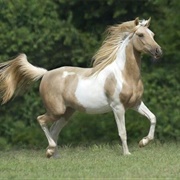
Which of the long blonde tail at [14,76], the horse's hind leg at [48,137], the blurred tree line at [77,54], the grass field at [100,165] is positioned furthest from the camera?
the blurred tree line at [77,54]

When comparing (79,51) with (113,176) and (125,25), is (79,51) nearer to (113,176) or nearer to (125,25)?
(125,25)

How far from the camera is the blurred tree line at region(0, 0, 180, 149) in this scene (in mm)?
13930

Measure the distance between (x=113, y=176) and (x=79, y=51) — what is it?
7.02 metres

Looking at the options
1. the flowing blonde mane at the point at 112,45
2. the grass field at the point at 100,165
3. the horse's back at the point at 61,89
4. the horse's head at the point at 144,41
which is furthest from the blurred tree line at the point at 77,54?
the horse's head at the point at 144,41

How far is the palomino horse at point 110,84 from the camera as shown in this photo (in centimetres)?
1038

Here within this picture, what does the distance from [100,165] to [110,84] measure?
5.15 feet

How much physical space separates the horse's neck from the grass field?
1.04m

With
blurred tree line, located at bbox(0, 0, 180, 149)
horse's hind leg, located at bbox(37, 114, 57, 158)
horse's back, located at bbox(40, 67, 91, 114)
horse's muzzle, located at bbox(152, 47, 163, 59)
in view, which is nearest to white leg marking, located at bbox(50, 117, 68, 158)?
horse's hind leg, located at bbox(37, 114, 57, 158)

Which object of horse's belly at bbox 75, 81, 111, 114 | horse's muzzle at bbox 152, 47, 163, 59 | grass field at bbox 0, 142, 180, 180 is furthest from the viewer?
horse's belly at bbox 75, 81, 111, 114

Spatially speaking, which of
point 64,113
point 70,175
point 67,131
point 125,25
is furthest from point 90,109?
point 67,131

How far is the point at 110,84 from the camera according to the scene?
34.1 ft

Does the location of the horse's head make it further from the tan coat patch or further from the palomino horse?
the tan coat patch

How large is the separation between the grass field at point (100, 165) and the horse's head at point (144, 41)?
1.37 meters

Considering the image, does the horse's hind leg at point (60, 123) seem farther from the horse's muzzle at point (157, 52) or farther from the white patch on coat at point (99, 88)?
the horse's muzzle at point (157, 52)
